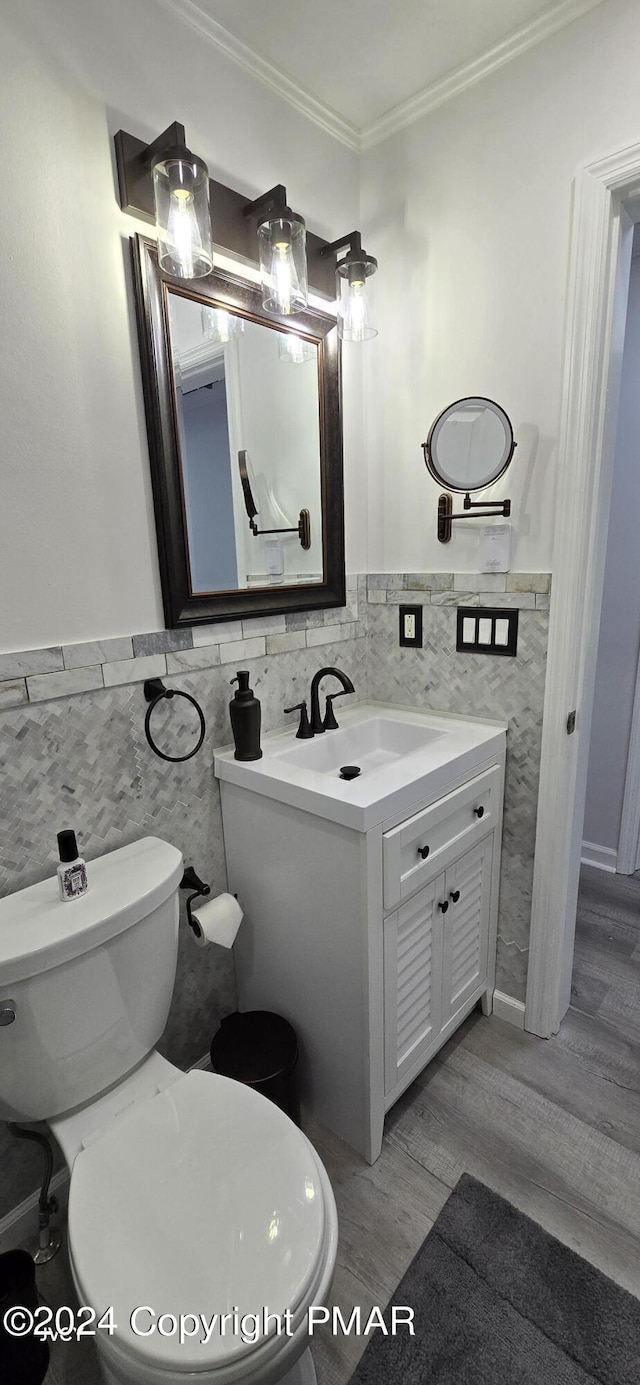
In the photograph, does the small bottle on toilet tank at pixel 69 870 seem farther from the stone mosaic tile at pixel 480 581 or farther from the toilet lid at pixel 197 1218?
the stone mosaic tile at pixel 480 581

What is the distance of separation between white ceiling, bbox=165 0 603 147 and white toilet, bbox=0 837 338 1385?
1.80 meters

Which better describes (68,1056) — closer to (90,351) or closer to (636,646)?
(90,351)

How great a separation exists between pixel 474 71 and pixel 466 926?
6.98 feet

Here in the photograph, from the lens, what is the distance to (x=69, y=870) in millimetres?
1061

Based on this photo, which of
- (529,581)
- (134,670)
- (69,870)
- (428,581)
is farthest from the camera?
(428,581)

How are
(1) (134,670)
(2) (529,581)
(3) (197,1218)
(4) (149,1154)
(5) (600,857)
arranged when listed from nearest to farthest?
(3) (197,1218) → (4) (149,1154) → (1) (134,670) → (2) (529,581) → (5) (600,857)

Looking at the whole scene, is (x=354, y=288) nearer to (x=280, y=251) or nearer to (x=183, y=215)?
(x=280, y=251)

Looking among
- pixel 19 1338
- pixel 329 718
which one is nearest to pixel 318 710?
pixel 329 718

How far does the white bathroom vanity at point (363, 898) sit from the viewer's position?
4.04 feet

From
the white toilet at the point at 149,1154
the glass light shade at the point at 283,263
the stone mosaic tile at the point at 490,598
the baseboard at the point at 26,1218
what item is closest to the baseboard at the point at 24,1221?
the baseboard at the point at 26,1218

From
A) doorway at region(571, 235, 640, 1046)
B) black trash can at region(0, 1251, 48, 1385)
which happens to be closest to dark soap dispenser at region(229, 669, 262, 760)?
black trash can at region(0, 1251, 48, 1385)

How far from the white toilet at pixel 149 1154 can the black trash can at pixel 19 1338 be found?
10.1 inches

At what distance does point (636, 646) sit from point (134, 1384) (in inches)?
96.5

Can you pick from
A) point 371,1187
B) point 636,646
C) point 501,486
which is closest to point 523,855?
point 371,1187
